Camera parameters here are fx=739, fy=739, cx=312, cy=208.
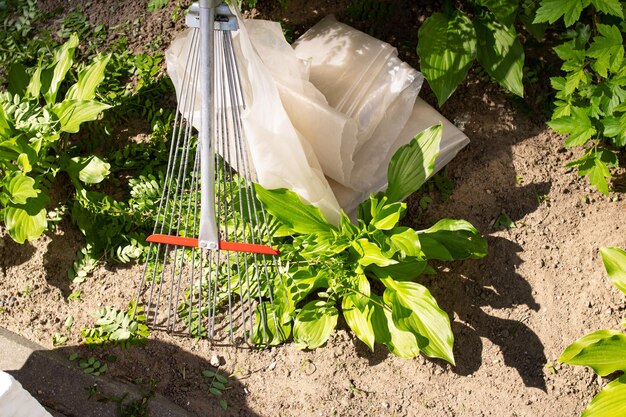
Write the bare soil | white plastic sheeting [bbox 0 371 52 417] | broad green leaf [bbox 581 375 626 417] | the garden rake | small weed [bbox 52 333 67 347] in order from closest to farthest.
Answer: white plastic sheeting [bbox 0 371 52 417], the garden rake, broad green leaf [bbox 581 375 626 417], the bare soil, small weed [bbox 52 333 67 347]

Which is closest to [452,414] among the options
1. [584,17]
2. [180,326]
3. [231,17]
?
[180,326]

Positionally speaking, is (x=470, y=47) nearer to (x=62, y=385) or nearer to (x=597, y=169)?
(x=597, y=169)

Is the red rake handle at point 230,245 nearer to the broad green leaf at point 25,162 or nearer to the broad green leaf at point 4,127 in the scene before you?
the broad green leaf at point 25,162

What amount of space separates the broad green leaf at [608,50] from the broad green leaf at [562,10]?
0.10 meters

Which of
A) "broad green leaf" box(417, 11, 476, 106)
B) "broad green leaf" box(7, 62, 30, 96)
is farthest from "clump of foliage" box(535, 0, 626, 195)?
"broad green leaf" box(7, 62, 30, 96)

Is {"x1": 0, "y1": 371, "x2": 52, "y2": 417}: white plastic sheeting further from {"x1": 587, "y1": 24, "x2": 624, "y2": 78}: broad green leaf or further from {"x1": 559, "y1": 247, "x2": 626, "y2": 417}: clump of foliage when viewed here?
{"x1": 587, "y1": 24, "x2": 624, "y2": 78}: broad green leaf

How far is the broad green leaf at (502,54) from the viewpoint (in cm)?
280

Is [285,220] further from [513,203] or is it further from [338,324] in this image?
[513,203]

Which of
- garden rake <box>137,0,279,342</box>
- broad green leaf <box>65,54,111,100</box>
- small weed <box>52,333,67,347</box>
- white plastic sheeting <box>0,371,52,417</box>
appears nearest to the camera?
white plastic sheeting <box>0,371,52,417</box>

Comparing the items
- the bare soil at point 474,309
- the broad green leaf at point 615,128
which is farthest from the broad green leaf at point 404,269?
the broad green leaf at point 615,128

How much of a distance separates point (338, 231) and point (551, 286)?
2.65 feet

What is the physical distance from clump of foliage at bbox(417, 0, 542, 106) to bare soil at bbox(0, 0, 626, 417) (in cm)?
16

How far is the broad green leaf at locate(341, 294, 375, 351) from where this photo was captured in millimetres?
2396

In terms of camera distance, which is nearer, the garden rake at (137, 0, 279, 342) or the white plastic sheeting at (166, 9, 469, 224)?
the garden rake at (137, 0, 279, 342)
